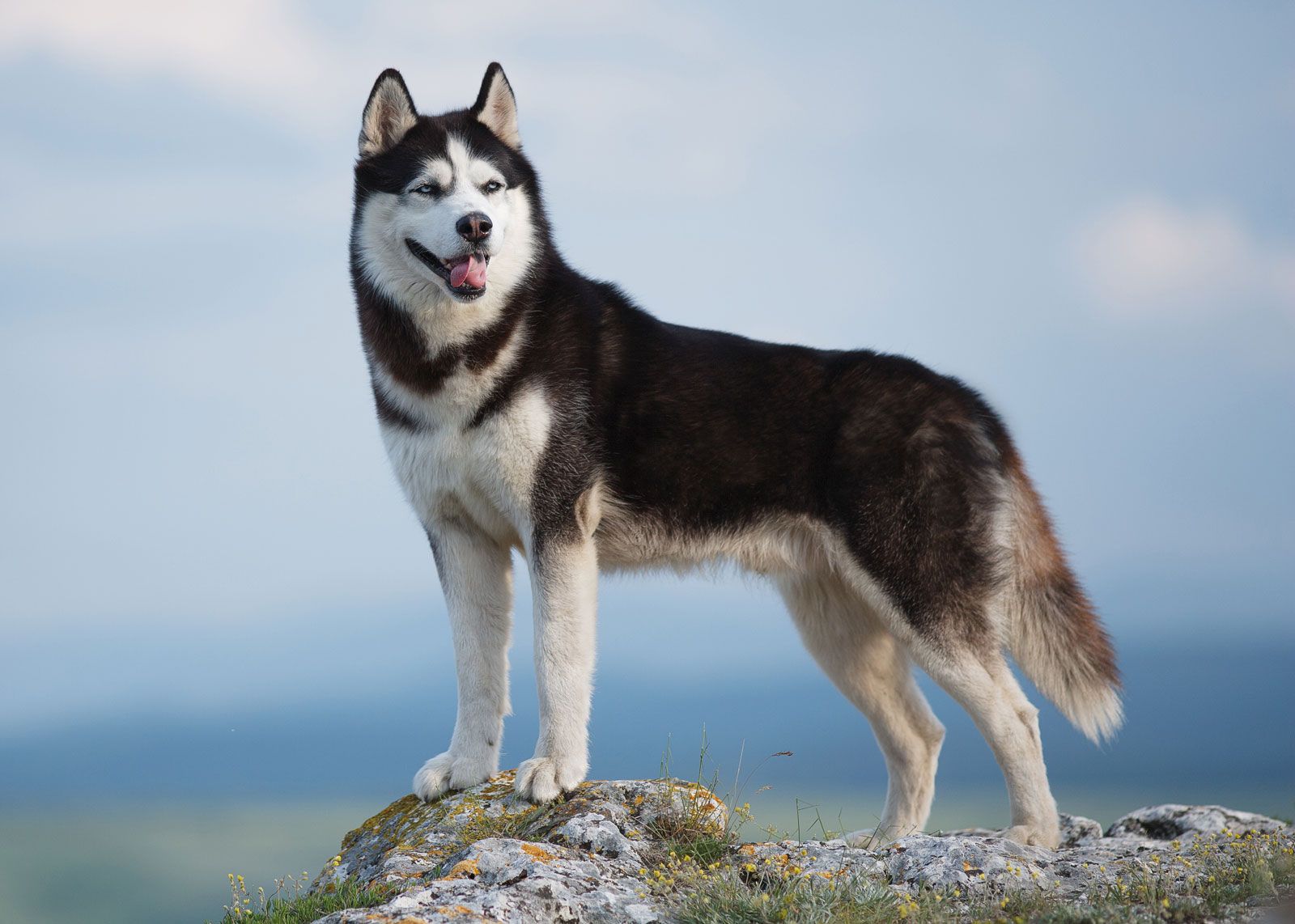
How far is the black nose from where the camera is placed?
18.7 ft

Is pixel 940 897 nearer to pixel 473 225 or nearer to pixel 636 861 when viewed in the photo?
pixel 636 861

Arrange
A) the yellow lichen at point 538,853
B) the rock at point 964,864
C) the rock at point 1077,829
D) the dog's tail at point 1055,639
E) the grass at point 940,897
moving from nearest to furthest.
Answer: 1. the grass at point 940,897
2. the yellow lichen at point 538,853
3. the rock at point 964,864
4. the dog's tail at point 1055,639
5. the rock at point 1077,829

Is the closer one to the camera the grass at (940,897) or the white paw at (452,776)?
the grass at (940,897)

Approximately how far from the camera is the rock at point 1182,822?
7652mm

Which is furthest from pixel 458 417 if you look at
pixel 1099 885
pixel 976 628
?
pixel 1099 885

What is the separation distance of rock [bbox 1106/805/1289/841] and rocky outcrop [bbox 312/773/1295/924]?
142 centimetres

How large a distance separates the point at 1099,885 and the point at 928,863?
0.68m

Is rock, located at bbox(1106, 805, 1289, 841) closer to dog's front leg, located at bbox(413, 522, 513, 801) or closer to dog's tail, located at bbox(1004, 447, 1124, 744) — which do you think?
dog's tail, located at bbox(1004, 447, 1124, 744)

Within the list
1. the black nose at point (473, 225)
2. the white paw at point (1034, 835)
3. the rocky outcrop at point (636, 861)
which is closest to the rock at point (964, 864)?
the rocky outcrop at point (636, 861)

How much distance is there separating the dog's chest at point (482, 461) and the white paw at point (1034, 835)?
9.38 ft

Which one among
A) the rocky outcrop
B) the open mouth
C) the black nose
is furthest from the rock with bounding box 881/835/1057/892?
the black nose

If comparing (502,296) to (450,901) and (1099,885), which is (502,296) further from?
(1099,885)

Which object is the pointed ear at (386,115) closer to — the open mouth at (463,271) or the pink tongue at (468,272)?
the open mouth at (463,271)

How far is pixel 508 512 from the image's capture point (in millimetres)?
6043
